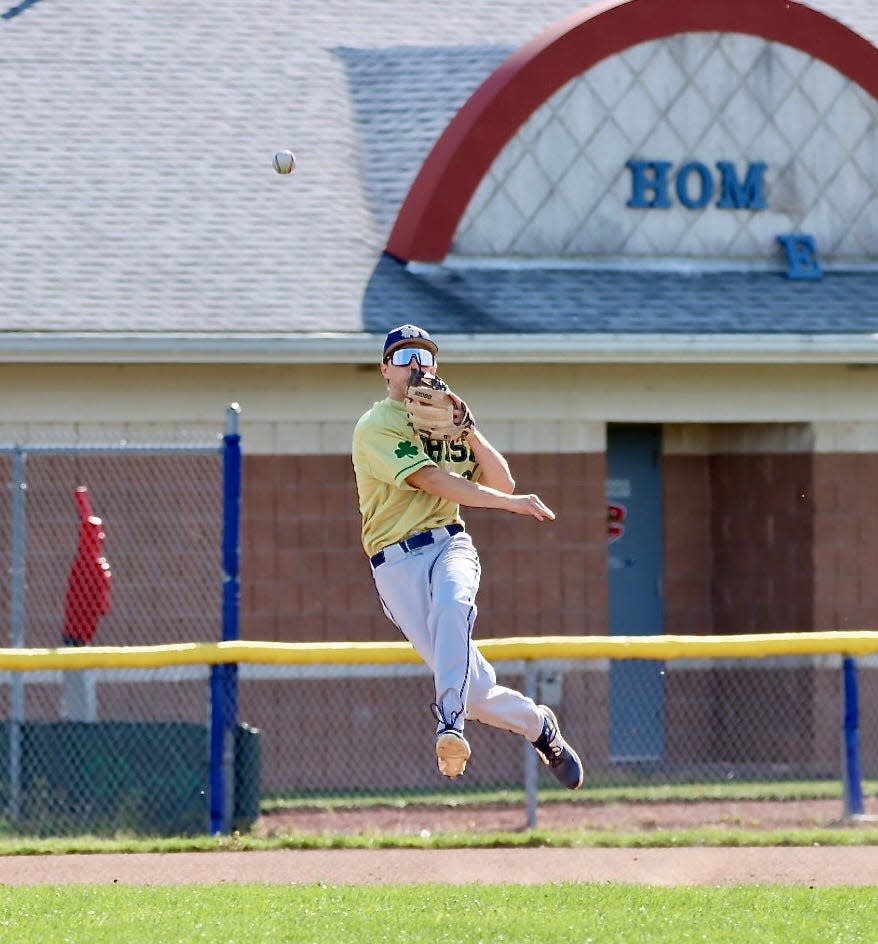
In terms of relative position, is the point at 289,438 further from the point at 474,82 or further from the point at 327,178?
the point at 474,82

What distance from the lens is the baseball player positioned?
770 cm

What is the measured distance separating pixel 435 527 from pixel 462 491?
0.51 m

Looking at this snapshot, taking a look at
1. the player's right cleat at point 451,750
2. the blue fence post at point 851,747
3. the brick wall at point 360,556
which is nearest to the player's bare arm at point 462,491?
the player's right cleat at point 451,750

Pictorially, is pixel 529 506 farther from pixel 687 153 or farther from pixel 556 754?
pixel 687 153

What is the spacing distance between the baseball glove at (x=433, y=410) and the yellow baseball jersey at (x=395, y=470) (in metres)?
0.10

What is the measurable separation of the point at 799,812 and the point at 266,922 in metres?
4.79

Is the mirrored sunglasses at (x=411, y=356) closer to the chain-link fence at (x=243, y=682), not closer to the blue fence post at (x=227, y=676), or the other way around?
the blue fence post at (x=227, y=676)

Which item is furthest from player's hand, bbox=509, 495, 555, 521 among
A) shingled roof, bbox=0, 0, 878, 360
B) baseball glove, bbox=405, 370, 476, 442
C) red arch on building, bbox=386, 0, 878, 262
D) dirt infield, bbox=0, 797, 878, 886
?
red arch on building, bbox=386, 0, 878, 262

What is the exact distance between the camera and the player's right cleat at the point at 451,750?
295 inches

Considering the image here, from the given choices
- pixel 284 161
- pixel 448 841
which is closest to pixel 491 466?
pixel 448 841

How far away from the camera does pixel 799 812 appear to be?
12.0 m

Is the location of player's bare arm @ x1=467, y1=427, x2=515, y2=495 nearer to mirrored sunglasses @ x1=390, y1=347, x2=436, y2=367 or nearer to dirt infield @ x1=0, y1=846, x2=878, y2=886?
mirrored sunglasses @ x1=390, y1=347, x2=436, y2=367

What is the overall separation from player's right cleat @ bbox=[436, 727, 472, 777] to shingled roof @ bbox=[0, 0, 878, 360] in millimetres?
5678

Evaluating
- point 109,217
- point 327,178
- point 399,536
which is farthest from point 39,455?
point 399,536
